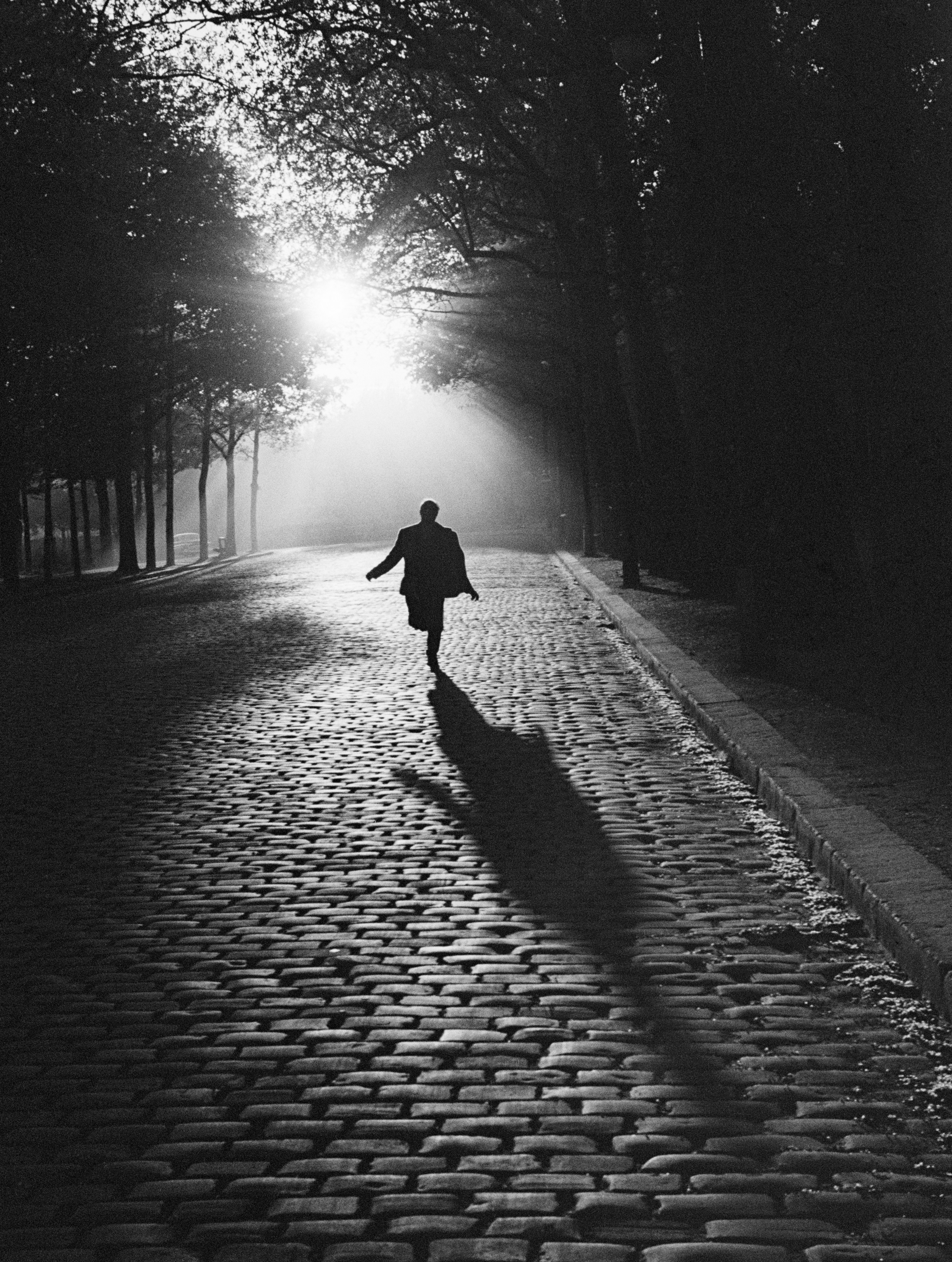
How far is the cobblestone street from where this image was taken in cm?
367

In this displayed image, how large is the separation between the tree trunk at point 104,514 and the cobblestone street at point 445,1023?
41462mm

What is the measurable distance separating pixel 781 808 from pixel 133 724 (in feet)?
20.3

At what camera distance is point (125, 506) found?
42.9 metres

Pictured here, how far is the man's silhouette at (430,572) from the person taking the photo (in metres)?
15.7

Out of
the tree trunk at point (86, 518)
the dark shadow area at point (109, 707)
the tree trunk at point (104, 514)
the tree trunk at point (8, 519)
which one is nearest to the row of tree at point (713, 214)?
the dark shadow area at point (109, 707)

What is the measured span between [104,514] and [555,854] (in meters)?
51.7

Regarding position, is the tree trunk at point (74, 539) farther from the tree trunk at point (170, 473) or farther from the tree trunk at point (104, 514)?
the tree trunk at point (104, 514)

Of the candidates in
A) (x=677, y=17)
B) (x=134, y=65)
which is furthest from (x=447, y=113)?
(x=677, y=17)

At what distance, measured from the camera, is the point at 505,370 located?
184 ft

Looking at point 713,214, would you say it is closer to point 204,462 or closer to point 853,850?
point 853,850

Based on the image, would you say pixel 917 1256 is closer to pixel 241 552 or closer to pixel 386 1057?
pixel 386 1057

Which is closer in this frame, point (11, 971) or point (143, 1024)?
point (143, 1024)

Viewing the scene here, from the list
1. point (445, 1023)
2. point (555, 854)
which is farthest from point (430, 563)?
point (445, 1023)

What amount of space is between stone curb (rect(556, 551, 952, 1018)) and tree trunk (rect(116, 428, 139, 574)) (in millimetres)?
31949
